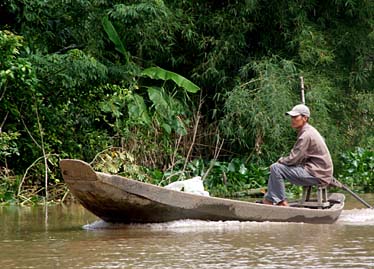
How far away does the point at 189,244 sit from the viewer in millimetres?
8383

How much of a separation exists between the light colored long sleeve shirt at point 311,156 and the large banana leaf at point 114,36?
5832 mm

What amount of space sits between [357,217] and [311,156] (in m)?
1.04

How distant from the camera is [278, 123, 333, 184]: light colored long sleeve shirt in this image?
1026cm

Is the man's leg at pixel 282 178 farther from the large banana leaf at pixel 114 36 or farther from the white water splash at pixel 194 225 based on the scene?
the large banana leaf at pixel 114 36

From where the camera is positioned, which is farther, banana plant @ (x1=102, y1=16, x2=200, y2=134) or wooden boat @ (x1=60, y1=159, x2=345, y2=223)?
banana plant @ (x1=102, y1=16, x2=200, y2=134)

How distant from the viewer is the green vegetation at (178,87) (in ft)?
47.1

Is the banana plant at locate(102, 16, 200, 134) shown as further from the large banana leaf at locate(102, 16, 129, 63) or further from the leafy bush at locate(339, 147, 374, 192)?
the leafy bush at locate(339, 147, 374, 192)

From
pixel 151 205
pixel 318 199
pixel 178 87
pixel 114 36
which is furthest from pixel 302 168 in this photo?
pixel 178 87

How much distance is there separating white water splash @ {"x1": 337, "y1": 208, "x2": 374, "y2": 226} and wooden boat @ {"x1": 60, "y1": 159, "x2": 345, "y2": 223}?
0.33 metres

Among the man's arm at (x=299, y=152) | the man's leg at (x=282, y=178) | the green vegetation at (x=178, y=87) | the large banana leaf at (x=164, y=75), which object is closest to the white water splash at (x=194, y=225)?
the man's leg at (x=282, y=178)

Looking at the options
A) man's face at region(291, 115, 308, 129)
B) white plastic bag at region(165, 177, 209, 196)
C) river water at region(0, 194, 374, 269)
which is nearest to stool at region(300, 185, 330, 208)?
river water at region(0, 194, 374, 269)

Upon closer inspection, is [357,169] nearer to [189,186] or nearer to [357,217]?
[357,217]

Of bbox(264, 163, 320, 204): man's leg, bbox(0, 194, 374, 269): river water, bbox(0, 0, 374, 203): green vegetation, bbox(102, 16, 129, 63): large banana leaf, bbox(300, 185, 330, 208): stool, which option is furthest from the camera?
bbox(102, 16, 129, 63): large banana leaf

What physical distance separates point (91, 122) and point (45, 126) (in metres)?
1.04
